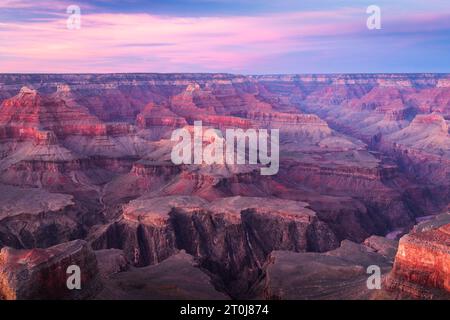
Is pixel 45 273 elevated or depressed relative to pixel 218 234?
elevated

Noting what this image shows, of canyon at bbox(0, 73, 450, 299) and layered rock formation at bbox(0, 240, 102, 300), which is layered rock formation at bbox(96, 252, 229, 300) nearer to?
canyon at bbox(0, 73, 450, 299)

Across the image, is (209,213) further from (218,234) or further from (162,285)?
(162,285)

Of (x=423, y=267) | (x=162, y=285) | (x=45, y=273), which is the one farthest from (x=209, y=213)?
(x=423, y=267)

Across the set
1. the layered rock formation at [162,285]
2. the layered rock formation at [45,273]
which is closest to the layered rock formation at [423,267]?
the layered rock formation at [162,285]

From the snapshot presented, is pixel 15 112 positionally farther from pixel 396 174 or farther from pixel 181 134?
pixel 396 174

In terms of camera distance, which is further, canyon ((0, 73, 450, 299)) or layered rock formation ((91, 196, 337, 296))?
layered rock formation ((91, 196, 337, 296))

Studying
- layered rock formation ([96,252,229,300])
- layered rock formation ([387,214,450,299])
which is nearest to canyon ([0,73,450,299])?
layered rock formation ([387,214,450,299])

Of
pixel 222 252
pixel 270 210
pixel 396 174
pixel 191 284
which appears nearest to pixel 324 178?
pixel 396 174

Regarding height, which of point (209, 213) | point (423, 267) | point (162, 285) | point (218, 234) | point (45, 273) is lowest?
point (218, 234)
